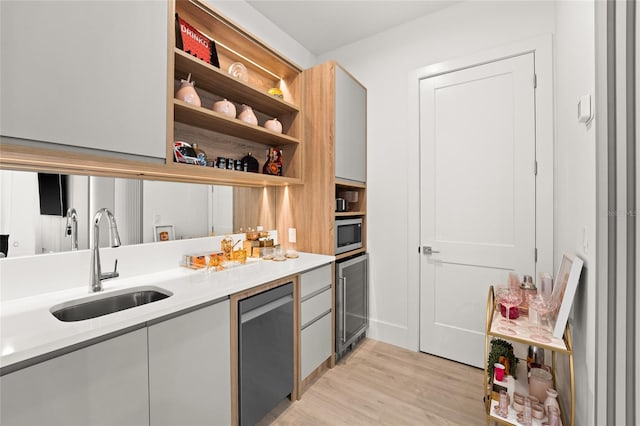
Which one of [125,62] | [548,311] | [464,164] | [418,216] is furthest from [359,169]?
[125,62]

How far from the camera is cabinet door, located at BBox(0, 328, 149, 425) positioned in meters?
0.80

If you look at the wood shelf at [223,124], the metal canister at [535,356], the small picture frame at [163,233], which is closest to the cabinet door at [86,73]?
the wood shelf at [223,124]

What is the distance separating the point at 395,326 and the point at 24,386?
2.40 metres

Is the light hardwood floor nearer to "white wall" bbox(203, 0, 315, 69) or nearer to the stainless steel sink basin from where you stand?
the stainless steel sink basin

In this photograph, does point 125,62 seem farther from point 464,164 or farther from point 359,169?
point 464,164

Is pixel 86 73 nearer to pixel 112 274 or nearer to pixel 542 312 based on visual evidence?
pixel 112 274

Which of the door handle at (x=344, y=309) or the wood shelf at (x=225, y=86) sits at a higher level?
the wood shelf at (x=225, y=86)

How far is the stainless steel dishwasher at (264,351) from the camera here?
1449 millimetres

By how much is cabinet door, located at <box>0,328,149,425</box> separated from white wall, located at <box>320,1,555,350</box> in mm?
2024

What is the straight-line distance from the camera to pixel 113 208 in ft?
4.98

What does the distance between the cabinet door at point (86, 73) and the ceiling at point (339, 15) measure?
4.30 ft

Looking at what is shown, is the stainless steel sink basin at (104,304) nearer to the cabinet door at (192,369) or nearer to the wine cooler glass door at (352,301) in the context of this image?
the cabinet door at (192,369)

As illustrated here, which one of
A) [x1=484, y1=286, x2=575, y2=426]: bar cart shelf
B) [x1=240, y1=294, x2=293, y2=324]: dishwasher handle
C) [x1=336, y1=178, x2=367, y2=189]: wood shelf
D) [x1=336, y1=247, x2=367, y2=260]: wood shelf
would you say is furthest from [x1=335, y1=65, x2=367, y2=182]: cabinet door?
[x1=484, y1=286, x2=575, y2=426]: bar cart shelf

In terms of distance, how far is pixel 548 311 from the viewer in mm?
1399
